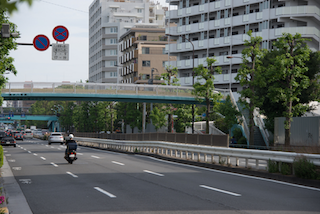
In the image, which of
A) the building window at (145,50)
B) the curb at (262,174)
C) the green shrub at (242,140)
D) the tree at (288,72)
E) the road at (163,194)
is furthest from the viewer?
the building window at (145,50)

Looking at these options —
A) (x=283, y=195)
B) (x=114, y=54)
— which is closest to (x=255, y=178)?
(x=283, y=195)

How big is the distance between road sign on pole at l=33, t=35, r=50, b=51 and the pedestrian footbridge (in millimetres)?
30864

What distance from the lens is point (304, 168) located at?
1382 centimetres

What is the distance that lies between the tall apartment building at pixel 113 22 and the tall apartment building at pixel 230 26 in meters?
47.2

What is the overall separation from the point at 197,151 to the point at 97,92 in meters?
28.0

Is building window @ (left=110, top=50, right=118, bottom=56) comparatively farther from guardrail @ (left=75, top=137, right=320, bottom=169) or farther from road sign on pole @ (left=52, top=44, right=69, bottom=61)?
road sign on pole @ (left=52, top=44, right=69, bottom=61)

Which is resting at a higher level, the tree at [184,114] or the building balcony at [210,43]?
the building balcony at [210,43]

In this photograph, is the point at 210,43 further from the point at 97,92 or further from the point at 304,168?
the point at 304,168

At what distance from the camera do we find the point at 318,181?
43.2ft

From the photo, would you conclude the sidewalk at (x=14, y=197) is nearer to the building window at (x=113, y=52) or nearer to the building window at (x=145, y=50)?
the building window at (x=145, y=50)

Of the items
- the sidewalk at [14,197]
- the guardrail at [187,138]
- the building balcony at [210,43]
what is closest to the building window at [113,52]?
the building balcony at [210,43]

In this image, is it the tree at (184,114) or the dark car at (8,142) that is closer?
the dark car at (8,142)

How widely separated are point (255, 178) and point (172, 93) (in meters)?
35.2

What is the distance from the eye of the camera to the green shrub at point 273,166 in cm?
1596
